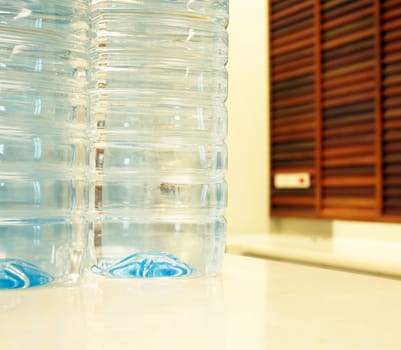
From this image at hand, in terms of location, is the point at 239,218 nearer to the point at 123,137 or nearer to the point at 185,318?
the point at 123,137

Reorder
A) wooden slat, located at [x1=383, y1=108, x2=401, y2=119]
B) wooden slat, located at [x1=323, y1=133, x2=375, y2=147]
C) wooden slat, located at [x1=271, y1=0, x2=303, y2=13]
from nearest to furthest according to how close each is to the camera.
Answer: wooden slat, located at [x1=383, y1=108, x2=401, y2=119], wooden slat, located at [x1=323, y1=133, x2=375, y2=147], wooden slat, located at [x1=271, y1=0, x2=303, y2=13]

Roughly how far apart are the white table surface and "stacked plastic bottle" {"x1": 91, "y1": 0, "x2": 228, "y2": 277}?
107 millimetres

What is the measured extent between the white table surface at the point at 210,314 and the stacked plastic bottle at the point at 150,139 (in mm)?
107

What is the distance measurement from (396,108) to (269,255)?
96 cm

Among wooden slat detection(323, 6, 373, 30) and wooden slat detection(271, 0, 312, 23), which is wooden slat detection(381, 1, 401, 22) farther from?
wooden slat detection(271, 0, 312, 23)

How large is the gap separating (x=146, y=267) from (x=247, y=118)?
3.10 m

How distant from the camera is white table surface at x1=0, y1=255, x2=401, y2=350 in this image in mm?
602

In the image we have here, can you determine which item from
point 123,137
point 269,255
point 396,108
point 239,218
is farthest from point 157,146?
point 239,218

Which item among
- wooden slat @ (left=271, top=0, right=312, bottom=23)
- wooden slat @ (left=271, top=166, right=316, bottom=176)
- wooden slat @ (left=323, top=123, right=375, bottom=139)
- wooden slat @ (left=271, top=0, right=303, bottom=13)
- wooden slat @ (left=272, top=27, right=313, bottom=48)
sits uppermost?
wooden slat @ (left=271, top=0, right=303, bottom=13)

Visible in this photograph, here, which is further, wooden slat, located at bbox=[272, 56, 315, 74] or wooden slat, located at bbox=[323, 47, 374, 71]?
wooden slat, located at bbox=[272, 56, 315, 74]

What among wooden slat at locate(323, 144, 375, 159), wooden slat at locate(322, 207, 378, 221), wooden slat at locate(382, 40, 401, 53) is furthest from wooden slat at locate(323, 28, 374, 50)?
wooden slat at locate(322, 207, 378, 221)

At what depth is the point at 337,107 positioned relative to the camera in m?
3.75

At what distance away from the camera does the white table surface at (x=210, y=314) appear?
60cm

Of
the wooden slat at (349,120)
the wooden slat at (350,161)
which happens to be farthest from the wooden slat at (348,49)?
the wooden slat at (350,161)
